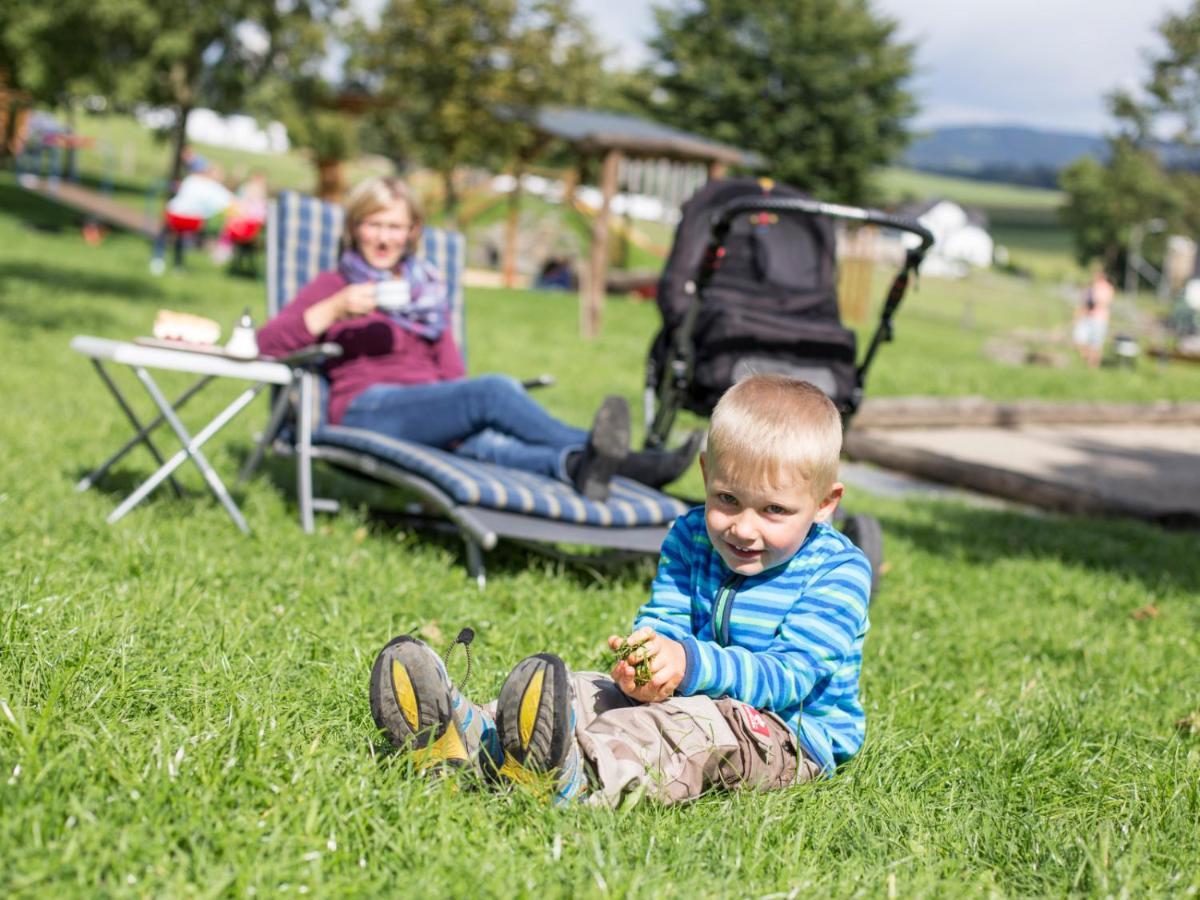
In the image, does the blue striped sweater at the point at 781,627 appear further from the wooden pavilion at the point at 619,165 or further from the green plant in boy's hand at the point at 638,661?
the wooden pavilion at the point at 619,165

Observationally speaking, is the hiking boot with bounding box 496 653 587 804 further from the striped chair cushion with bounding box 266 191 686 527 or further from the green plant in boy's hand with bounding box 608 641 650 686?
the striped chair cushion with bounding box 266 191 686 527

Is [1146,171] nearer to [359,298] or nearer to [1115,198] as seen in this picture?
[1115,198]

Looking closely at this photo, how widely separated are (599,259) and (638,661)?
15.2m

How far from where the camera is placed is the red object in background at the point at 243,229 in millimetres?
18594

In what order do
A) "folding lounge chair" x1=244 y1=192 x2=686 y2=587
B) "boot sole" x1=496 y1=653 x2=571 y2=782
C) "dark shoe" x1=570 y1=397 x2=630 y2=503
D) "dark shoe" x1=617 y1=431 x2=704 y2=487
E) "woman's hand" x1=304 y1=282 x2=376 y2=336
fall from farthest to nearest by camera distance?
"woman's hand" x1=304 y1=282 x2=376 y2=336 < "dark shoe" x1=617 y1=431 x2=704 y2=487 < "dark shoe" x1=570 y1=397 x2=630 y2=503 < "folding lounge chair" x1=244 y1=192 x2=686 y2=587 < "boot sole" x1=496 y1=653 x2=571 y2=782

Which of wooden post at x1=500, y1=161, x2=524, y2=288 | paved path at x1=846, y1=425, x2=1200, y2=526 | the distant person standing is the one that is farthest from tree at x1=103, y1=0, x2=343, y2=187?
paved path at x1=846, y1=425, x2=1200, y2=526

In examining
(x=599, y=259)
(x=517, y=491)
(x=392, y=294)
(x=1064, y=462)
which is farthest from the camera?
(x=599, y=259)

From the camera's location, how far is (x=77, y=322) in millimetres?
11719

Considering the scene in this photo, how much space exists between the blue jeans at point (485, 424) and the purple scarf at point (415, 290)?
0.48m

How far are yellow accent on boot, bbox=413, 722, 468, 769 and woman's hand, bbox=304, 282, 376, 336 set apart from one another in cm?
293

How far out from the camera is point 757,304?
6.04 metres

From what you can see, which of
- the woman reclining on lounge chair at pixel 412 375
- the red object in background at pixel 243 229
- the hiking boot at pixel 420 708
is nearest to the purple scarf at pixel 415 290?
the woman reclining on lounge chair at pixel 412 375

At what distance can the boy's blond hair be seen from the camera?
2.69m

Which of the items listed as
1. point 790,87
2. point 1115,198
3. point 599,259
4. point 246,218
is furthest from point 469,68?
point 1115,198
